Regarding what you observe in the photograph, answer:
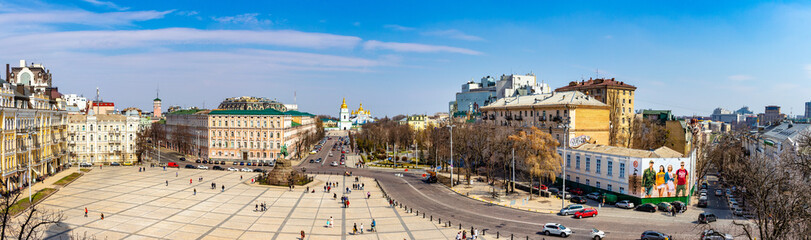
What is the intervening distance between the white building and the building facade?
5848 millimetres

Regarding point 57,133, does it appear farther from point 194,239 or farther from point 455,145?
point 455,145

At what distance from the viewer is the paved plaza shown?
128 ft

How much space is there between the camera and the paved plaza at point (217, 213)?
39.2 meters

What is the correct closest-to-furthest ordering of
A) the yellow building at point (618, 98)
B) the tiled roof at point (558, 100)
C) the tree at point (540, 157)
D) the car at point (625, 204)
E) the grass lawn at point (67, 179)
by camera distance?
the car at point (625, 204) < the tree at point (540, 157) < the grass lawn at point (67, 179) < the tiled roof at point (558, 100) < the yellow building at point (618, 98)

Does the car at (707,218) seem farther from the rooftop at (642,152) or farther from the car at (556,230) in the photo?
the car at (556,230)

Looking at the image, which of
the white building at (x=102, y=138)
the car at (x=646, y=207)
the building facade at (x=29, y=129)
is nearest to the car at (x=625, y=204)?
the car at (x=646, y=207)

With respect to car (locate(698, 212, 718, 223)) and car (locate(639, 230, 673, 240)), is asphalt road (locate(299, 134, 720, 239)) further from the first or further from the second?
car (locate(639, 230, 673, 240))

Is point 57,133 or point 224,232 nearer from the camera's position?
point 224,232

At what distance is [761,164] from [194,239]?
48058 mm

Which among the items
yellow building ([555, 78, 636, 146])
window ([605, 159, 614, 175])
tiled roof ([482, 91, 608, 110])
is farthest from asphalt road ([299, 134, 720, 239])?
yellow building ([555, 78, 636, 146])

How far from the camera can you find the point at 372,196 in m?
59.2

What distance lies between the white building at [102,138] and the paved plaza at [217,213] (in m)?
31.7

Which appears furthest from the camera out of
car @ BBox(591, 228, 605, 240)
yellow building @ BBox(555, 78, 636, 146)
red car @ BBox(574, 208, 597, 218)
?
yellow building @ BBox(555, 78, 636, 146)

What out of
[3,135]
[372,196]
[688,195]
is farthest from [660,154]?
[3,135]
